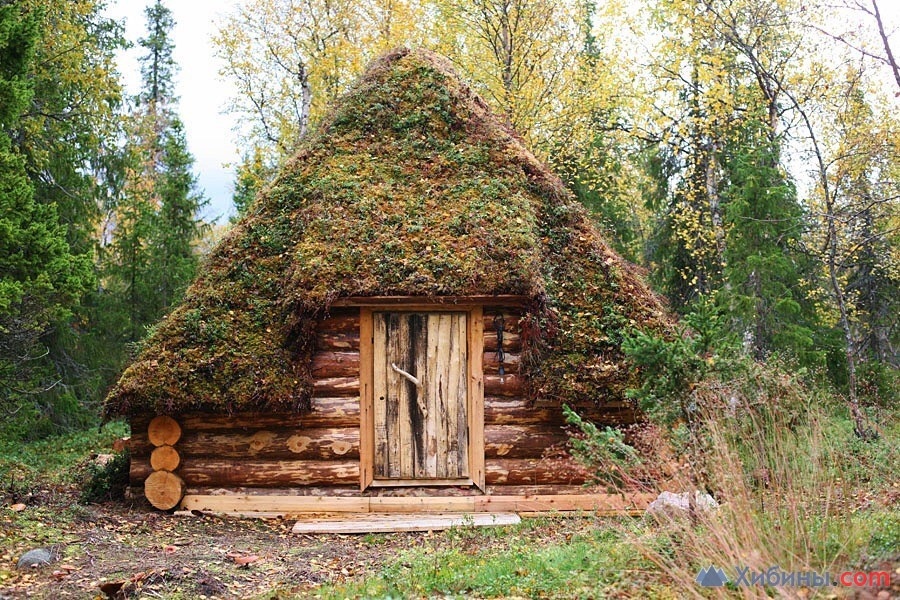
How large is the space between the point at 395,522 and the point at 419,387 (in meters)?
1.61

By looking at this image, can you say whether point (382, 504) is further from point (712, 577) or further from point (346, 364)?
point (712, 577)

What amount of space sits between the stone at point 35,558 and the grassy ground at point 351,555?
0.08 meters

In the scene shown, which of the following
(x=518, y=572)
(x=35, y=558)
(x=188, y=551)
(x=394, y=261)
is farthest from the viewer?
(x=394, y=261)

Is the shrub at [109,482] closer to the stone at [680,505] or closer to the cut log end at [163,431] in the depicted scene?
the cut log end at [163,431]

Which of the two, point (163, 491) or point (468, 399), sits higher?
point (468, 399)

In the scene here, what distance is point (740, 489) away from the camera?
4.89m

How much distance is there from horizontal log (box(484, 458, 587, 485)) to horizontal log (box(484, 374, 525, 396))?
30.6 inches

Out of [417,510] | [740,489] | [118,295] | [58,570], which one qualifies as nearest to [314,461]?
[417,510]

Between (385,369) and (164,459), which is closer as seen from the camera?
(164,459)

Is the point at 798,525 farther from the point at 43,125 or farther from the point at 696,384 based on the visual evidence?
the point at 43,125

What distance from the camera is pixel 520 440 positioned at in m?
8.70

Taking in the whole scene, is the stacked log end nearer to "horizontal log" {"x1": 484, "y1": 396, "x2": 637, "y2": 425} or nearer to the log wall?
the log wall

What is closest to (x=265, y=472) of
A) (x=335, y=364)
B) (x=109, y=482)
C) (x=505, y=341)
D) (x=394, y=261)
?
(x=335, y=364)

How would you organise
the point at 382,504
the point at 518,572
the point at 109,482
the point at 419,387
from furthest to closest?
the point at 109,482
the point at 419,387
the point at 382,504
the point at 518,572
